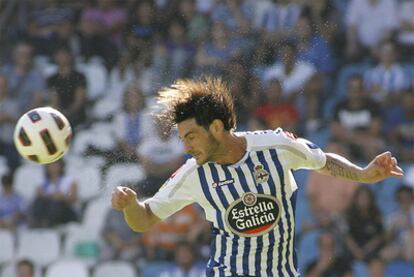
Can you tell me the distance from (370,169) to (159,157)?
233 inches

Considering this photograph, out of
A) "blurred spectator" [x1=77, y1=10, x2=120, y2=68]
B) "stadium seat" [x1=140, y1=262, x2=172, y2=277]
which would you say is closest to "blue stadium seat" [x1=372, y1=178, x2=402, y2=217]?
"stadium seat" [x1=140, y1=262, x2=172, y2=277]

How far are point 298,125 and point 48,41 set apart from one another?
12.6 ft

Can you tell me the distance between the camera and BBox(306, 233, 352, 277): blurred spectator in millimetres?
11109

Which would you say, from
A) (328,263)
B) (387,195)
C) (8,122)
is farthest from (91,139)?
(387,195)

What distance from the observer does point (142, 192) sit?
476 inches

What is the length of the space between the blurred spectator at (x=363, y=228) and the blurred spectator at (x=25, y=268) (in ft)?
11.3

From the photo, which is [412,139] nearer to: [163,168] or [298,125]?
[298,125]

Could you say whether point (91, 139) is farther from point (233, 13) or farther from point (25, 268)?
point (233, 13)

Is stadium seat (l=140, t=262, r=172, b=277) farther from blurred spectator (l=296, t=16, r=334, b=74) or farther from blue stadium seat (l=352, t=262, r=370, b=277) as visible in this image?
blurred spectator (l=296, t=16, r=334, b=74)

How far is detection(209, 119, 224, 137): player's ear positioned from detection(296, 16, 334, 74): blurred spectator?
6655 mm

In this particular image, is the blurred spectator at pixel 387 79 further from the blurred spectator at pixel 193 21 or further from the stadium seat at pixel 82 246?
the stadium seat at pixel 82 246

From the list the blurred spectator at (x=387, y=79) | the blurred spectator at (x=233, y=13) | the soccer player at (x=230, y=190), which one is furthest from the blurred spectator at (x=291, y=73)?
the soccer player at (x=230, y=190)

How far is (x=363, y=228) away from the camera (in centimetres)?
1135

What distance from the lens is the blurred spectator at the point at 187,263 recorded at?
11.2 meters
